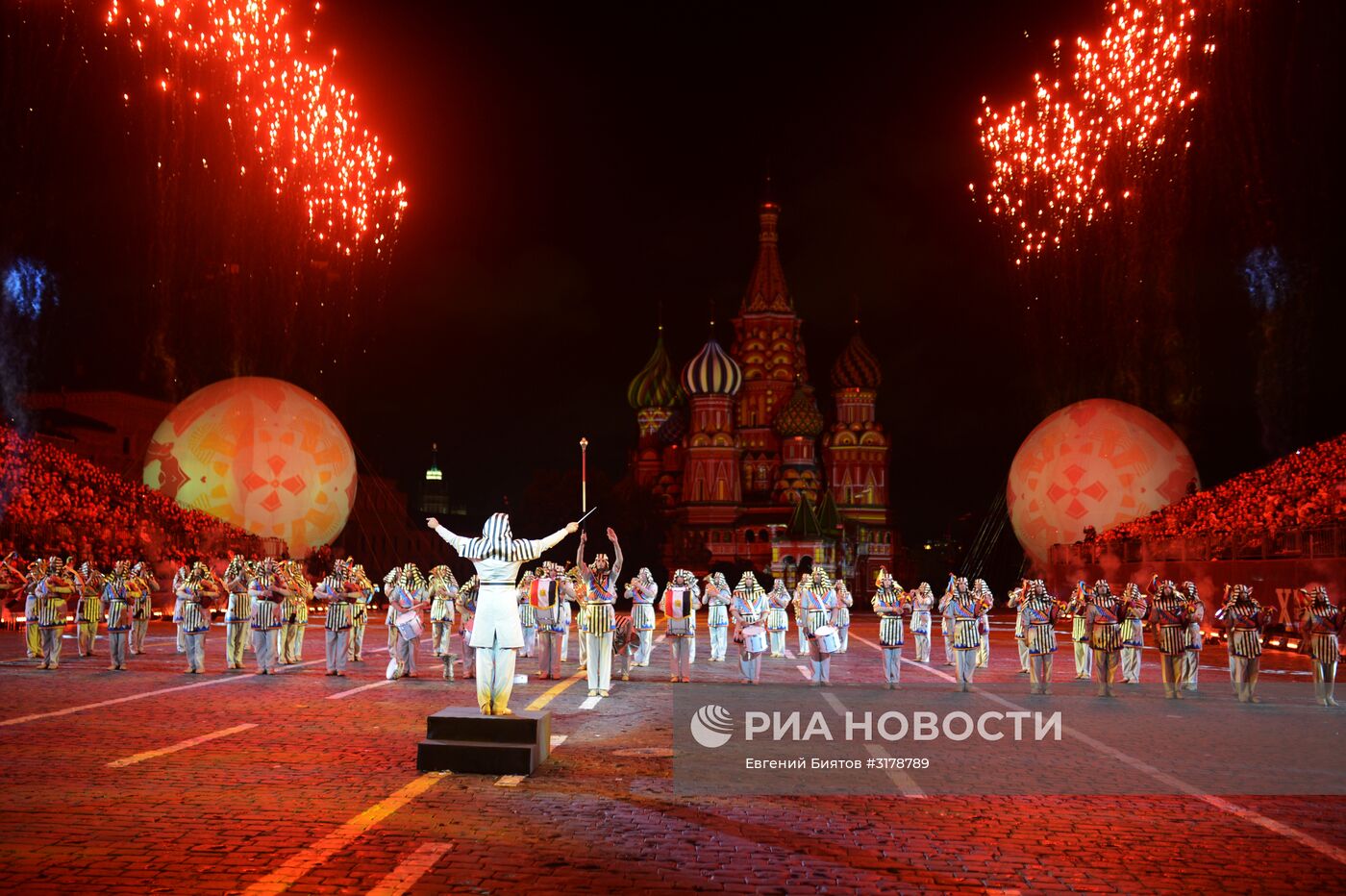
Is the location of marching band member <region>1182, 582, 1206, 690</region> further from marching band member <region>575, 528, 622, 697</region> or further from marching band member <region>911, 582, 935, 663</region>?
marching band member <region>575, 528, 622, 697</region>

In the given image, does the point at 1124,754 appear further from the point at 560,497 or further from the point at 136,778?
the point at 560,497

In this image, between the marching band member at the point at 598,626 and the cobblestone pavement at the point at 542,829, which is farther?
the marching band member at the point at 598,626

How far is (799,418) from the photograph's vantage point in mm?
101938

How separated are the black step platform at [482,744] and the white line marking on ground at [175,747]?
272 cm

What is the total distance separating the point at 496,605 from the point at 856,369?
3775 inches

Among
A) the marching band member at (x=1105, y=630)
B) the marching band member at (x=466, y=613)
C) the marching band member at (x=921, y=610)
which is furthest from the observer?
the marching band member at (x=921, y=610)

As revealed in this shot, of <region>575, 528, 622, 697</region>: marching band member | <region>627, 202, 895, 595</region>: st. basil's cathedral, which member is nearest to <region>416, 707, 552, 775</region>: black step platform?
<region>575, 528, 622, 697</region>: marching band member

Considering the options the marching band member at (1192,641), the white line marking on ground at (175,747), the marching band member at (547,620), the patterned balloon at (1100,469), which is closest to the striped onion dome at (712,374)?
the patterned balloon at (1100,469)

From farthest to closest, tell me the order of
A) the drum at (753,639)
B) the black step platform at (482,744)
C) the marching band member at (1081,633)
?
the marching band member at (1081,633)
the drum at (753,639)
the black step platform at (482,744)

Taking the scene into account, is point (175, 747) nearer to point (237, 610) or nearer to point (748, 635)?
point (237, 610)

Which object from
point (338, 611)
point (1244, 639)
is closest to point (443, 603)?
point (338, 611)

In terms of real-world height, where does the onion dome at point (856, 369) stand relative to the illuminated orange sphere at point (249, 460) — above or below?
above

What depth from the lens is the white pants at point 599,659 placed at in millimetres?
18406

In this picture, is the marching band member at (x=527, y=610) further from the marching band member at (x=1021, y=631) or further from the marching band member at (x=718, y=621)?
the marching band member at (x=1021, y=631)
